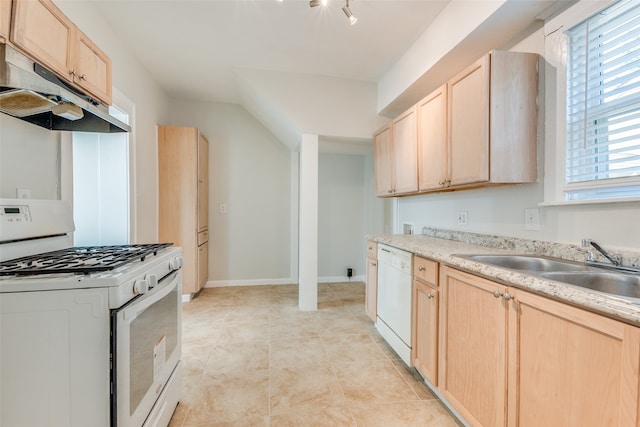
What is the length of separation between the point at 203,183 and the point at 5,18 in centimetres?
265

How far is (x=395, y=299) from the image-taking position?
2.07 metres

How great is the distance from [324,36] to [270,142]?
1.96 metres

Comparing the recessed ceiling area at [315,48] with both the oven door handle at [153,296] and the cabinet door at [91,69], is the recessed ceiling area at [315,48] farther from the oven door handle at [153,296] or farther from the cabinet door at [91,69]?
the oven door handle at [153,296]

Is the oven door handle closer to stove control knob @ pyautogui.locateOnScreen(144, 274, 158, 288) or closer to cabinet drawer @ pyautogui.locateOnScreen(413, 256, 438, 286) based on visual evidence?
stove control knob @ pyautogui.locateOnScreen(144, 274, 158, 288)

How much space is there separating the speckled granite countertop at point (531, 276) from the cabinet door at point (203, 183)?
8.06ft

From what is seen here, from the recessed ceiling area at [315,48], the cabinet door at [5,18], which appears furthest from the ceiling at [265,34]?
the cabinet door at [5,18]

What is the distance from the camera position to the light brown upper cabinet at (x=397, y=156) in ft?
7.74

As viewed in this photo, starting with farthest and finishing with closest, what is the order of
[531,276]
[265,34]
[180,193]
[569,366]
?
[180,193] → [265,34] → [531,276] → [569,366]

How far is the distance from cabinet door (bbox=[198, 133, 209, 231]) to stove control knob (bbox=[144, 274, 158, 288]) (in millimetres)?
2404

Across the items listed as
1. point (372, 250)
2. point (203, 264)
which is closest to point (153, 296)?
point (372, 250)

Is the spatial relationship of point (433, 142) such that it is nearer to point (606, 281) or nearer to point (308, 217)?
point (606, 281)

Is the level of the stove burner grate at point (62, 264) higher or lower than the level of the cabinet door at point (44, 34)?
lower

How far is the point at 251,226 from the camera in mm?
4055

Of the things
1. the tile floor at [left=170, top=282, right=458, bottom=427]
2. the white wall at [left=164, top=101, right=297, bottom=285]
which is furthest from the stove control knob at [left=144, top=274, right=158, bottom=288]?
the white wall at [left=164, top=101, right=297, bottom=285]
